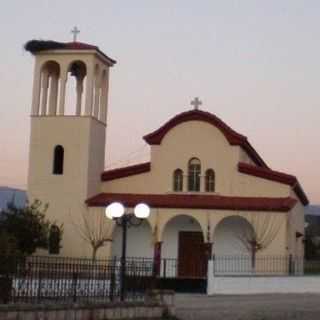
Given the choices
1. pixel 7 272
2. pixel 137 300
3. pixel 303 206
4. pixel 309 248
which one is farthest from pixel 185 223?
pixel 309 248

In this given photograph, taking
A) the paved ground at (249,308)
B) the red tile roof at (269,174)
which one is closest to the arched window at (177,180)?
the red tile roof at (269,174)

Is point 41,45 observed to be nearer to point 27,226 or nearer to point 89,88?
point 89,88

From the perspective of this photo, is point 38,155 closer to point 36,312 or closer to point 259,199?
point 259,199

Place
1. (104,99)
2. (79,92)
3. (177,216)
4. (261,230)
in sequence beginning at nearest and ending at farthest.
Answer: (261,230) → (177,216) → (79,92) → (104,99)

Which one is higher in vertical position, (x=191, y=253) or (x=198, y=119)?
(x=198, y=119)

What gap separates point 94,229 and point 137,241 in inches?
93.4

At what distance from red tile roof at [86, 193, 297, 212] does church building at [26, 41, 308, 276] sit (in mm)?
44

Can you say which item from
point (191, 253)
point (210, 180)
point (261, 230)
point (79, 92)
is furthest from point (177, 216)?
point (79, 92)

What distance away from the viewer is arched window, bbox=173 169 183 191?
138 ft

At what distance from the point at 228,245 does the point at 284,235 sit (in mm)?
3357

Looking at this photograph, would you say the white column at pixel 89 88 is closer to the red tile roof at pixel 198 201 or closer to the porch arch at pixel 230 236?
the red tile roof at pixel 198 201

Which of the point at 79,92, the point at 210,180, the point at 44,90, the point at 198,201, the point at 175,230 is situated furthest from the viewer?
the point at 79,92

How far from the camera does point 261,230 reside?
3969 cm

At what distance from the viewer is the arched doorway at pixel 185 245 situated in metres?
41.5
